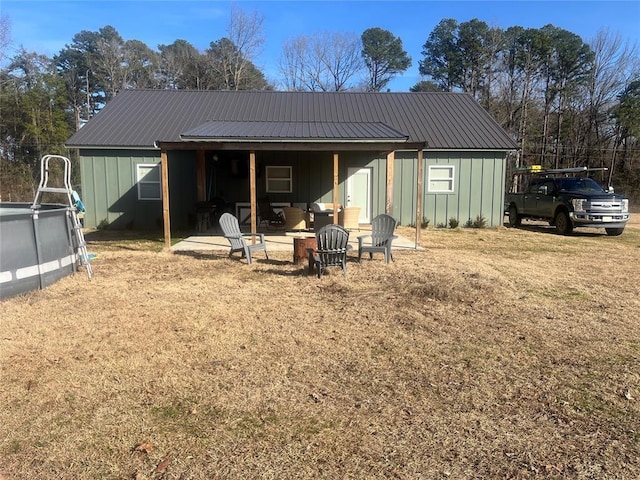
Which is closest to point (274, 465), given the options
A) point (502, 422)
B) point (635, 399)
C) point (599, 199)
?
point (502, 422)

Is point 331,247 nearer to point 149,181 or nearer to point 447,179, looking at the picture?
point 447,179

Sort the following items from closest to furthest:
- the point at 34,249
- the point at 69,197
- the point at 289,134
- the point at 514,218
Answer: the point at 34,249 < the point at 69,197 < the point at 289,134 < the point at 514,218

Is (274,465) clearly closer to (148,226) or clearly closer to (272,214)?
(272,214)

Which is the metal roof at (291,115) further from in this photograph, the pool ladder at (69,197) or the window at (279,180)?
the pool ladder at (69,197)

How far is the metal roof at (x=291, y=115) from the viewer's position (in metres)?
14.9

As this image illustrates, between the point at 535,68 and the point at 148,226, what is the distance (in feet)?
101

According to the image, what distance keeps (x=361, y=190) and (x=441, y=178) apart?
8.62 ft

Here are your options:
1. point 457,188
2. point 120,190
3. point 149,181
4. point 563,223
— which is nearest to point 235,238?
point 149,181

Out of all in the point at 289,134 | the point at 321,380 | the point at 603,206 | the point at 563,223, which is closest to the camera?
the point at 321,380

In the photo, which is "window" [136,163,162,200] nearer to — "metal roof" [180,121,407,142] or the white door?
"metal roof" [180,121,407,142]

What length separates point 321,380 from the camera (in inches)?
144

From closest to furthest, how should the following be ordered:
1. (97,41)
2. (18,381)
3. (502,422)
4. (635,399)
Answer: (502,422)
(635,399)
(18,381)
(97,41)

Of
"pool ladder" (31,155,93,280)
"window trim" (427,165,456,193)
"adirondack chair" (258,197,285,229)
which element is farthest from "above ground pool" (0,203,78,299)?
"window trim" (427,165,456,193)

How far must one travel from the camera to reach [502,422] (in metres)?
3.03
